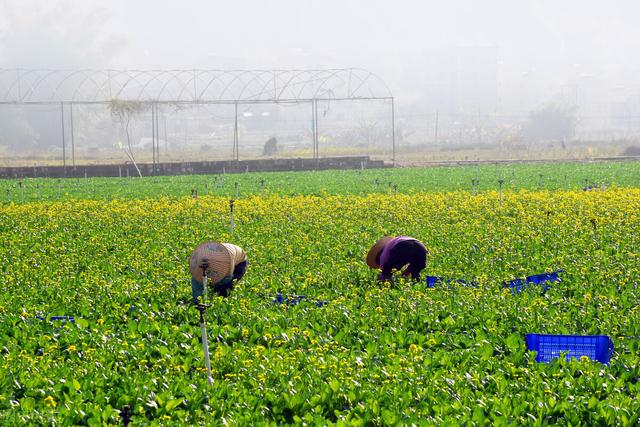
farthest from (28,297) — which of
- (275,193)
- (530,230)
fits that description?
(275,193)

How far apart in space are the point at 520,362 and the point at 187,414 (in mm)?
3103

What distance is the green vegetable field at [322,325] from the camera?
24.0 feet

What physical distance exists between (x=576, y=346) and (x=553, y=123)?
5228 inches

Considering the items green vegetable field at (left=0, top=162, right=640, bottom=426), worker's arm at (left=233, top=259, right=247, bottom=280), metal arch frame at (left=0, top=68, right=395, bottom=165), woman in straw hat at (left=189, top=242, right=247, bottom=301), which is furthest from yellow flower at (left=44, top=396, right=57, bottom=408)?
metal arch frame at (left=0, top=68, right=395, bottom=165)

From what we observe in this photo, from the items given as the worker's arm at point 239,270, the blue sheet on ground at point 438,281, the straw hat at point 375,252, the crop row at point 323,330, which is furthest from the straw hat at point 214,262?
the blue sheet on ground at point 438,281

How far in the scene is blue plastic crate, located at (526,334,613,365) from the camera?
8.73m

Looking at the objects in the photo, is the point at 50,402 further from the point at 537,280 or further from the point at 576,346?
the point at 537,280

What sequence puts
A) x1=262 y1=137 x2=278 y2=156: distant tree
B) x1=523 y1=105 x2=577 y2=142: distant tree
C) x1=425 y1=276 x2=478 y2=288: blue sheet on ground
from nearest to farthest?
x1=425 y1=276 x2=478 y2=288: blue sheet on ground
x1=262 y1=137 x2=278 y2=156: distant tree
x1=523 y1=105 x2=577 y2=142: distant tree

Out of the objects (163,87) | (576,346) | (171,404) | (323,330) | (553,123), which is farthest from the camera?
(553,123)

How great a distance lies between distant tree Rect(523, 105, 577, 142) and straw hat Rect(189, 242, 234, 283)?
127972 mm

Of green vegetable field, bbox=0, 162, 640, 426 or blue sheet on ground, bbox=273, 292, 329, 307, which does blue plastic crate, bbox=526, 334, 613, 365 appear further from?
blue sheet on ground, bbox=273, 292, 329, 307

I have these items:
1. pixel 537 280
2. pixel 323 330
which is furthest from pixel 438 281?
pixel 323 330

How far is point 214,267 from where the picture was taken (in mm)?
11906

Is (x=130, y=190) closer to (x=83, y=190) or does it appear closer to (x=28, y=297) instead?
(x=83, y=190)
